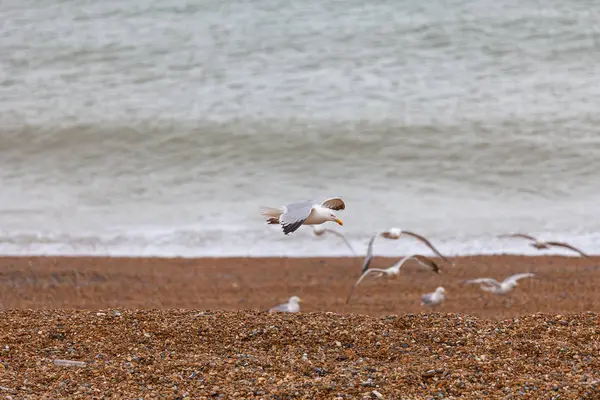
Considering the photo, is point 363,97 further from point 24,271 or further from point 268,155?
point 24,271

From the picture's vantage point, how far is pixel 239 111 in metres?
16.4

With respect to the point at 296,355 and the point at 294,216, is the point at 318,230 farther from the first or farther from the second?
the point at 296,355

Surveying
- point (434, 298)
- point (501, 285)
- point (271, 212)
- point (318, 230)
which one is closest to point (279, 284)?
point (318, 230)

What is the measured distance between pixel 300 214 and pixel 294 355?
84 centimetres

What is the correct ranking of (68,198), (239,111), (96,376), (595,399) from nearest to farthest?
(595,399)
(96,376)
(68,198)
(239,111)

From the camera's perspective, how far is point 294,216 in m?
5.64

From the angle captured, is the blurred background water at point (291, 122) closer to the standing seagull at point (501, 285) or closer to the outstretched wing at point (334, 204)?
the standing seagull at point (501, 285)

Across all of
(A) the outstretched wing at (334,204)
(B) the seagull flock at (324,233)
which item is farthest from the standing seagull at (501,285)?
(A) the outstretched wing at (334,204)

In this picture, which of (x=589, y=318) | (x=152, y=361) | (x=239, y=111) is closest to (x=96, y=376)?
(x=152, y=361)

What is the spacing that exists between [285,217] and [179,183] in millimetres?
7906

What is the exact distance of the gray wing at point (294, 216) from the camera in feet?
17.7

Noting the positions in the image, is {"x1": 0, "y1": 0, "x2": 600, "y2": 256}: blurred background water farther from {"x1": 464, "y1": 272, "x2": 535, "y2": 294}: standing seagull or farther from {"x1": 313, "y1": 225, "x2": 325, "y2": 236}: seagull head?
{"x1": 464, "y1": 272, "x2": 535, "y2": 294}: standing seagull

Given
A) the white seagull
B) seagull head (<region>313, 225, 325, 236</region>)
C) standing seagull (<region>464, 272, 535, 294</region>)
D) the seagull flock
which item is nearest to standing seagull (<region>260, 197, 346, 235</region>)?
the seagull flock

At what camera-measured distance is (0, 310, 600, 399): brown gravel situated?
4746 millimetres
